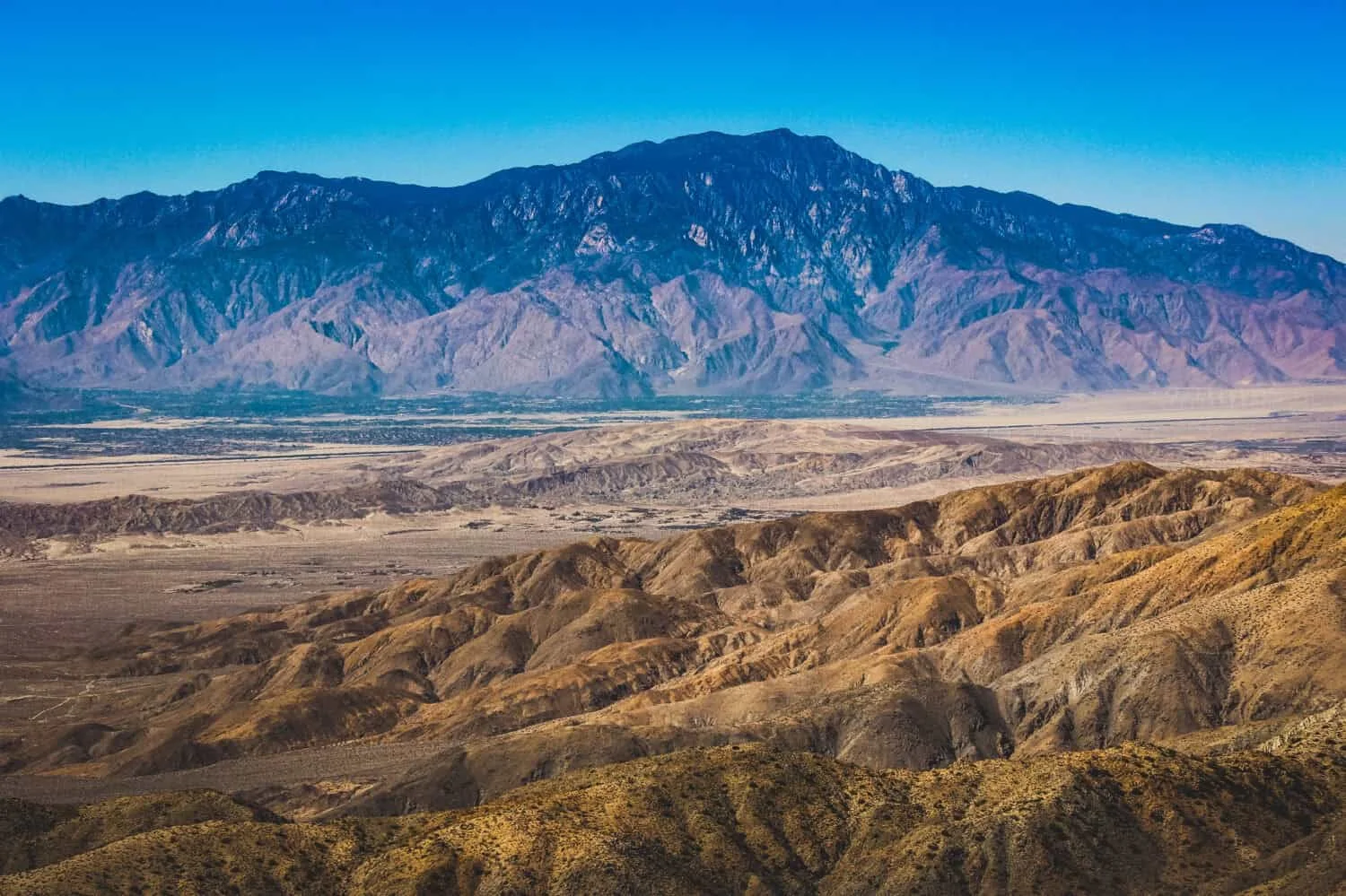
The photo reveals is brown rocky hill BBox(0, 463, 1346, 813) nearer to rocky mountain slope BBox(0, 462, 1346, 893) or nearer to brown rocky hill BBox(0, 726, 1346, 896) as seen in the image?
rocky mountain slope BBox(0, 462, 1346, 893)

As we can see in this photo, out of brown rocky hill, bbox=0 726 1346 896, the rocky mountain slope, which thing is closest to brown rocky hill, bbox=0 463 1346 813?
the rocky mountain slope

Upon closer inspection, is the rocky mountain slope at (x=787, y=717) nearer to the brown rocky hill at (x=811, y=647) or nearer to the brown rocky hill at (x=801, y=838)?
the brown rocky hill at (x=801, y=838)

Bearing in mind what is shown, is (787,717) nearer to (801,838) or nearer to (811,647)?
(811,647)

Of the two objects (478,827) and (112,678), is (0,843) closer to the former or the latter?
(478,827)

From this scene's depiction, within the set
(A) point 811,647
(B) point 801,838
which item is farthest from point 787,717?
(B) point 801,838

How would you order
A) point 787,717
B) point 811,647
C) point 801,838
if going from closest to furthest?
point 801,838
point 787,717
point 811,647

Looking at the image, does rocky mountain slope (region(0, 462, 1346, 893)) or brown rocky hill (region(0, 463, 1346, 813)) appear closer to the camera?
→ rocky mountain slope (region(0, 462, 1346, 893))
